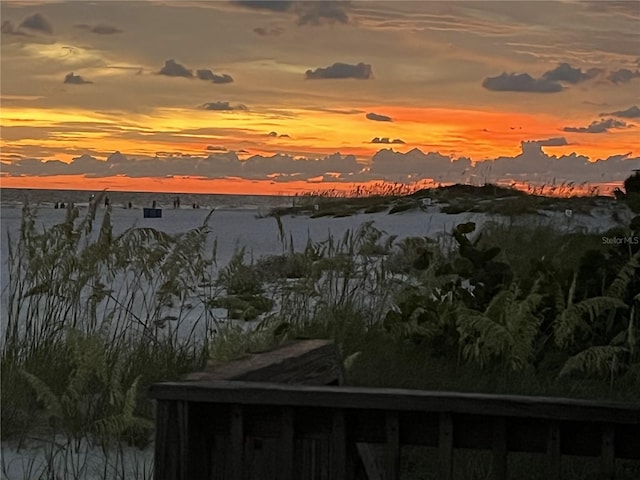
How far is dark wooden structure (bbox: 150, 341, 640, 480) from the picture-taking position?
2146 millimetres

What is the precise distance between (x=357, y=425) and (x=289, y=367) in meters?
0.48

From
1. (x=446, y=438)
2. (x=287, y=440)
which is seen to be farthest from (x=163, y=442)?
(x=446, y=438)

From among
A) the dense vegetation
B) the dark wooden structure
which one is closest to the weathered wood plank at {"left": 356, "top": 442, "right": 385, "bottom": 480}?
the dark wooden structure

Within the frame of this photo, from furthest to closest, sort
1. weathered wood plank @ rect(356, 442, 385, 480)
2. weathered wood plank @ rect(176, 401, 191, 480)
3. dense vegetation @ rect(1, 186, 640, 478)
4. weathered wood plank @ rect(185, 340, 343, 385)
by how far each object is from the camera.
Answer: dense vegetation @ rect(1, 186, 640, 478), weathered wood plank @ rect(356, 442, 385, 480), weathered wood plank @ rect(185, 340, 343, 385), weathered wood plank @ rect(176, 401, 191, 480)

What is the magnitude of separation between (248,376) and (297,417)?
0.25m

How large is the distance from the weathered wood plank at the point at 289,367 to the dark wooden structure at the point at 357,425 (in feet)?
0.31

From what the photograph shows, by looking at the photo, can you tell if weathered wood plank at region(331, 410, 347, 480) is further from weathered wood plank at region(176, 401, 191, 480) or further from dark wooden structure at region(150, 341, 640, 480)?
weathered wood plank at region(176, 401, 191, 480)

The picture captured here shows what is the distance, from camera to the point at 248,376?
2461 millimetres

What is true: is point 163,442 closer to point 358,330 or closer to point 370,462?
point 370,462

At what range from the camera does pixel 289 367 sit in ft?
8.89

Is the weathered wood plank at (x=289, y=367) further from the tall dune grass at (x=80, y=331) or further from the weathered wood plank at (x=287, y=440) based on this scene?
the tall dune grass at (x=80, y=331)

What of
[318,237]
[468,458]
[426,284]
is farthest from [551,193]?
[468,458]

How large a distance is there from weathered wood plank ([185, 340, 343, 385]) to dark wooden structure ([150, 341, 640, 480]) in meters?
0.10

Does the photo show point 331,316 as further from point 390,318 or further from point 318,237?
point 318,237
